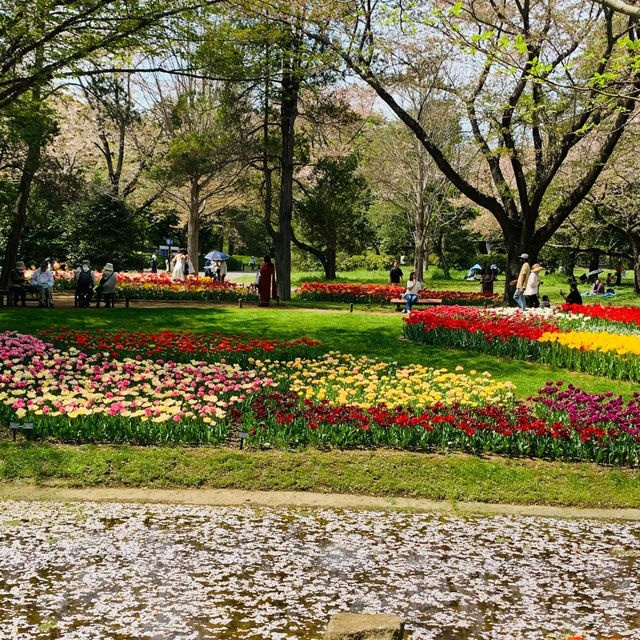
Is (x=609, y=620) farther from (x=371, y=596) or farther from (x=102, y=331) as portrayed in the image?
(x=102, y=331)

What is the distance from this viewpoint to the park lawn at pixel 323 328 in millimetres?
11570

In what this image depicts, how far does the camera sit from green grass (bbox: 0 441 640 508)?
6.62 meters

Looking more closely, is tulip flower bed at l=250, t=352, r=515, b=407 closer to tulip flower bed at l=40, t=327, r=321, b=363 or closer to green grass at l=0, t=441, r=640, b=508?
tulip flower bed at l=40, t=327, r=321, b=363

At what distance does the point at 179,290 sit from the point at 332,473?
17.2 meters

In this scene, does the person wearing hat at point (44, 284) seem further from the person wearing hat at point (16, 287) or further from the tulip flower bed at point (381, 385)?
the tulip flower bed at point (381, 385)

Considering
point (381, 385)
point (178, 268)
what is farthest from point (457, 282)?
point (381, 385)

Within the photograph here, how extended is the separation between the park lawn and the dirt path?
145 inches

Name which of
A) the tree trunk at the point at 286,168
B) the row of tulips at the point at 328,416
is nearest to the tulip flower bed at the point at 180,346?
the row of tulips at the point at 328,416

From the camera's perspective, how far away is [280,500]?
6.38m

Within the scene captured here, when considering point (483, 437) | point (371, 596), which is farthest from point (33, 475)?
point (483, 437)

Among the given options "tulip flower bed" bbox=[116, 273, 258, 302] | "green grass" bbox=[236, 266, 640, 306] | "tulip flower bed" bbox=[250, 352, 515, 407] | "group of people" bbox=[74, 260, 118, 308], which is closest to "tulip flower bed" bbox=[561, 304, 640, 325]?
"tulip flower bed" bbox=[250, 352, 515, 407]

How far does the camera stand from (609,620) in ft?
13.8

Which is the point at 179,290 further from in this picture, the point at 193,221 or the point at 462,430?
the point at 462,430

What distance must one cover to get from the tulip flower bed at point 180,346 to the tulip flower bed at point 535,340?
2.90 metres
